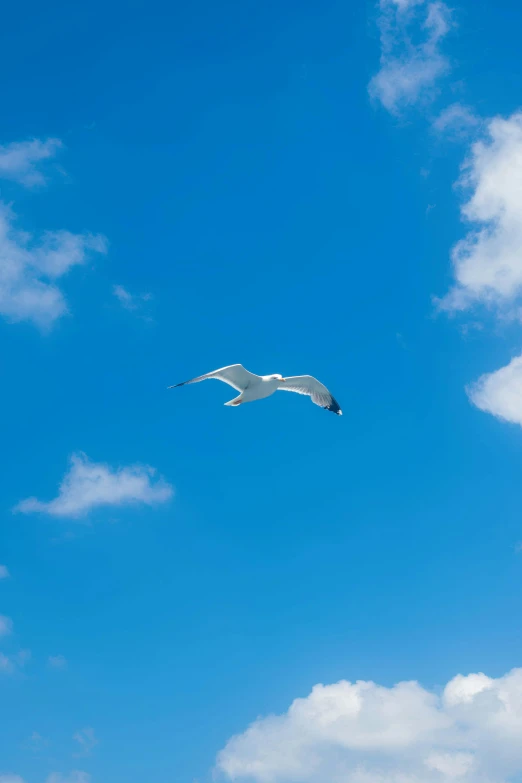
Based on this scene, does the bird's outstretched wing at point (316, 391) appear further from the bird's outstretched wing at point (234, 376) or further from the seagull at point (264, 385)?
the bird's outstretched wing at point (234, 376)

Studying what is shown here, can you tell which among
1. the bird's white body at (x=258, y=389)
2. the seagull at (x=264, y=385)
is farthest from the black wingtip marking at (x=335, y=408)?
the bird's white body at (x=258, y=389)

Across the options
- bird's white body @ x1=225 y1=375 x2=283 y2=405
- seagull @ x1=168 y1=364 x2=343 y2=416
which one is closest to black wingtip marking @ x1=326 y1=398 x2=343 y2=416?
seagull @ x1=168 y1=364 x2=343 y2=416

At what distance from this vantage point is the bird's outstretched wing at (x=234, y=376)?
3378 cm

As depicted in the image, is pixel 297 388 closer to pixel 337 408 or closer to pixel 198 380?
pixel 337 408

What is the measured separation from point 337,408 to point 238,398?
24.6ft

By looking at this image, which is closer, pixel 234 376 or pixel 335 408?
pixel 234 376

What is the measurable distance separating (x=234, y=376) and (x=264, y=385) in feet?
7.74

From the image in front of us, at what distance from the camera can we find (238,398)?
118 ft

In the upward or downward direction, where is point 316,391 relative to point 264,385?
upward

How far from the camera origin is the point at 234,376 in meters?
35.0

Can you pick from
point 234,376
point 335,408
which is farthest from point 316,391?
point 234,376

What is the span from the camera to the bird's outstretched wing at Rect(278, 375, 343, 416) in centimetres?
3991

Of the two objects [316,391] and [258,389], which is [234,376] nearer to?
[258,389]

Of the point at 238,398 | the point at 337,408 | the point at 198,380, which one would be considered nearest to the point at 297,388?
the point at 337,408
